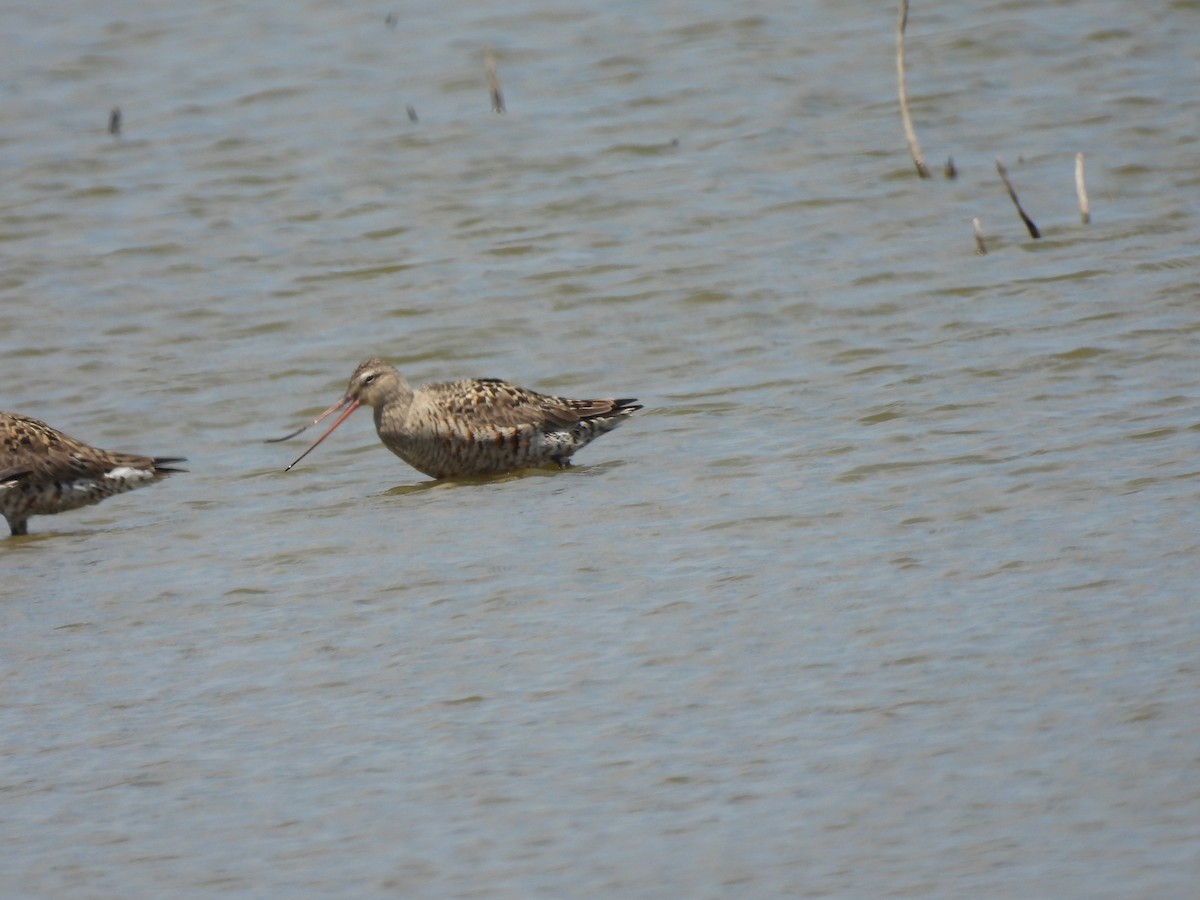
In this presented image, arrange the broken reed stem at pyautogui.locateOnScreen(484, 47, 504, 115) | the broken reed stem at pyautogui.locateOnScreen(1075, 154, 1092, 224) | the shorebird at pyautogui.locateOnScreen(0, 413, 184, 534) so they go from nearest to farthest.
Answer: the shorebird at pyautogui.locateOnScreen(0, 413, 184, 534) → the broken reed stem at pyautogui.locateOnScreen(1075, 154, 1092, 224) → the broken reed stem at pyautogui.locateOnScreen(484, 47, 504, 115)

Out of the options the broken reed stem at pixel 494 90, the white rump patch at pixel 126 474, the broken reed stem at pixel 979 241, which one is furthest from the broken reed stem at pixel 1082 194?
the broken reed stem at pixel 494 90

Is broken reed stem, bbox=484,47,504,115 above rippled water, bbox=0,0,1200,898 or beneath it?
above

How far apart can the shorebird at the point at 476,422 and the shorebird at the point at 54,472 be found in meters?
0.75

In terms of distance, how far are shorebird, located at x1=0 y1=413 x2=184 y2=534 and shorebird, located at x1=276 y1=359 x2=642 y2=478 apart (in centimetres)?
75

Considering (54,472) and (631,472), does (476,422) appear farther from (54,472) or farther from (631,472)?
(54,472)

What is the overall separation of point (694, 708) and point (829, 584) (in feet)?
3.59

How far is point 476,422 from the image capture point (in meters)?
9.19

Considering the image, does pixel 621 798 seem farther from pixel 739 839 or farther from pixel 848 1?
pixel 848 1

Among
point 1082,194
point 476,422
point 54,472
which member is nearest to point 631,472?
point 476,422

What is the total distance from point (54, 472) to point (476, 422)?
1.89 metres

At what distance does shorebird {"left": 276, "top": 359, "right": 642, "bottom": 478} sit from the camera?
9.18m

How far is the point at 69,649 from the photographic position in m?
6.60

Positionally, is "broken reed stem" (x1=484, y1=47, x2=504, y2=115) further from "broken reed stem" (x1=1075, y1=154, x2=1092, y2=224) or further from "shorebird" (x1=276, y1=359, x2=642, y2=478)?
"shorebird" (x1=276, y1=359, x2=642, y2=478)

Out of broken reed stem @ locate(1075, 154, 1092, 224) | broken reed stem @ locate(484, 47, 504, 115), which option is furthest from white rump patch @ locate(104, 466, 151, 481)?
broken reed stem @ locate(484, 47, 504, 115)
